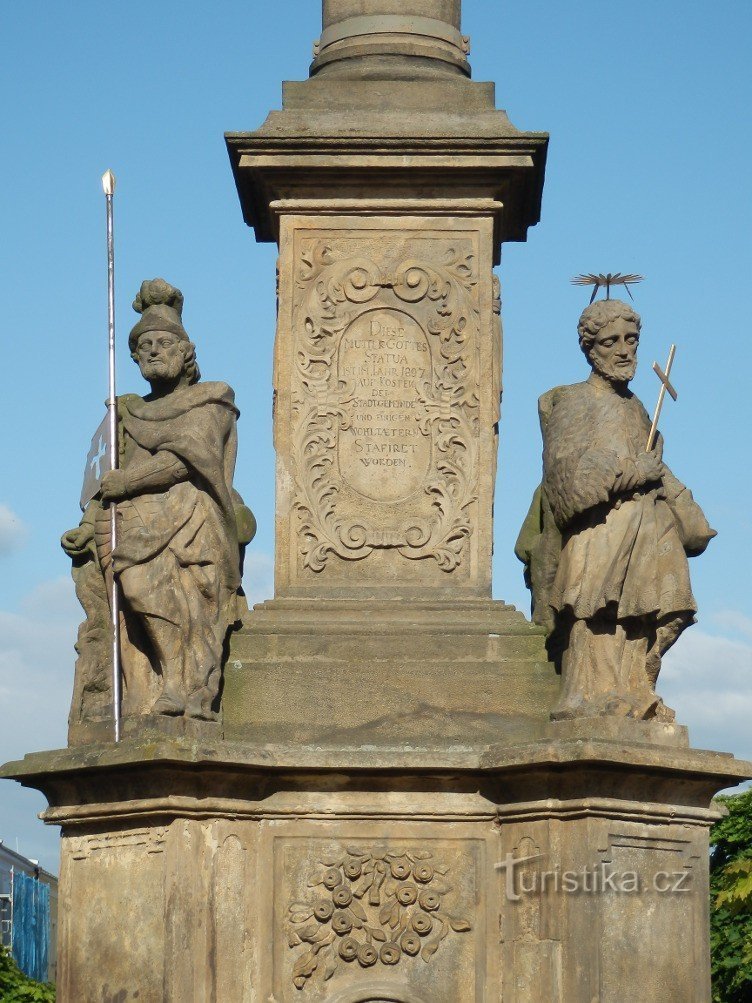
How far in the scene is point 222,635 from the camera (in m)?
12.9

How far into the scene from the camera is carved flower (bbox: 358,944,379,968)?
12.3m

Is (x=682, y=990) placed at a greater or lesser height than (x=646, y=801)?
lesser

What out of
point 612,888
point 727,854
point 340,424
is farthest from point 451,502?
point 727,854

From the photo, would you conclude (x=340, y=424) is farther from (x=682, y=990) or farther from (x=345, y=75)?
(x=682, y=990)

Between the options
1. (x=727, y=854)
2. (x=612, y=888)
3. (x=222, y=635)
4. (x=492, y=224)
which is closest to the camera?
(x=612, y=888)

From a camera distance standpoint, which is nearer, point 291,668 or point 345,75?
point 291,668

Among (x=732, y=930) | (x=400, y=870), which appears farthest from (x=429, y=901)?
(x=732, y=930)

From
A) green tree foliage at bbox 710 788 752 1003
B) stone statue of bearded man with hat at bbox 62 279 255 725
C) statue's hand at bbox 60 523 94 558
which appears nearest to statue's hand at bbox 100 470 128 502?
stone statue of bearded man with hat at bbox 62 279 255 725

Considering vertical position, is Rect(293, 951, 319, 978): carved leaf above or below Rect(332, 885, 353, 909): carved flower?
below

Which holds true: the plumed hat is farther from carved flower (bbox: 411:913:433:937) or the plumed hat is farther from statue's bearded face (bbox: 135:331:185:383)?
carved flower (bbox: 411:913:433:937)

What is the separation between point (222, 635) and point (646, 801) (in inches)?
95.9

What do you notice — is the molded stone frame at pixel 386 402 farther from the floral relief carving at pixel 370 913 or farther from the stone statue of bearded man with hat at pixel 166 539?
the floral relief carving at pixel 370 913

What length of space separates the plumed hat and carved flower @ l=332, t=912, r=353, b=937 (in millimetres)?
3336

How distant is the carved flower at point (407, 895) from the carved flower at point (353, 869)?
0.23m
